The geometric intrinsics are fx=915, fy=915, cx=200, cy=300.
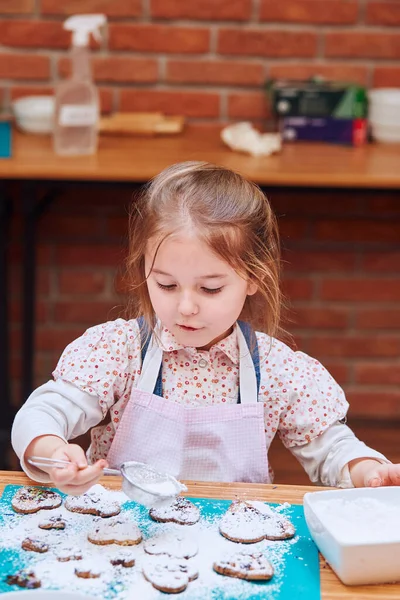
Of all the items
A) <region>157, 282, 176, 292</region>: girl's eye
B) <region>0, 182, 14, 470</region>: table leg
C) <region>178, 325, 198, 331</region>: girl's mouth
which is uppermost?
<region>157, 282, 176, 292</region>: girl's eye

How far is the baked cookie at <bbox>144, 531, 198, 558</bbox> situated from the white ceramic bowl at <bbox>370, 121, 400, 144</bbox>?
6.08 ft

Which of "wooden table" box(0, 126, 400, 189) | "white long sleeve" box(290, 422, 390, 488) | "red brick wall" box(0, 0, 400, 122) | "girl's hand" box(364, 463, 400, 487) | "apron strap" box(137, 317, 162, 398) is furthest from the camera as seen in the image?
"red brick wall" box(0, 0, 400, 122)

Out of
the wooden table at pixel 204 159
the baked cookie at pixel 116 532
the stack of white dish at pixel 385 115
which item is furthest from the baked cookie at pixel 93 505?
the stack of white dish at pixel 385 115

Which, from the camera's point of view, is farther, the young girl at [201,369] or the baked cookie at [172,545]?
the young girl at [201,369]

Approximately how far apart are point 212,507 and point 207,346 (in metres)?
0.36

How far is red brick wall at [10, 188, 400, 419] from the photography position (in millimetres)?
2805

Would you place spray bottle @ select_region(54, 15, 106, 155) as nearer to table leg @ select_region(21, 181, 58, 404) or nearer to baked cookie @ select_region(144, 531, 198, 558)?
table leg @ select_region(21, 181, 58, 404)

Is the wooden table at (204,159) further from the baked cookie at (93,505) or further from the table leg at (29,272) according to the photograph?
the baked cookie at (93,505)

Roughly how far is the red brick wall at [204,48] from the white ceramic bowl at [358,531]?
1.87 metres

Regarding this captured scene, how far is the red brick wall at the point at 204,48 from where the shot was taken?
2.65m

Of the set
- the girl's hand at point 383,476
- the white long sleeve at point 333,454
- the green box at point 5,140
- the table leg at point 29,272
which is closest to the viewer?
the girl's hand at point 383,476

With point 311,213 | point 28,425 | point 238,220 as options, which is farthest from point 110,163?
point 28,425

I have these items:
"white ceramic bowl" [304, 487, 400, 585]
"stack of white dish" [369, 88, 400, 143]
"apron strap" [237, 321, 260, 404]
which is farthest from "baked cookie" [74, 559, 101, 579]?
"stack of white dish" [369, 88, 400, 143]

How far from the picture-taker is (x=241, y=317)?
1.43 m
